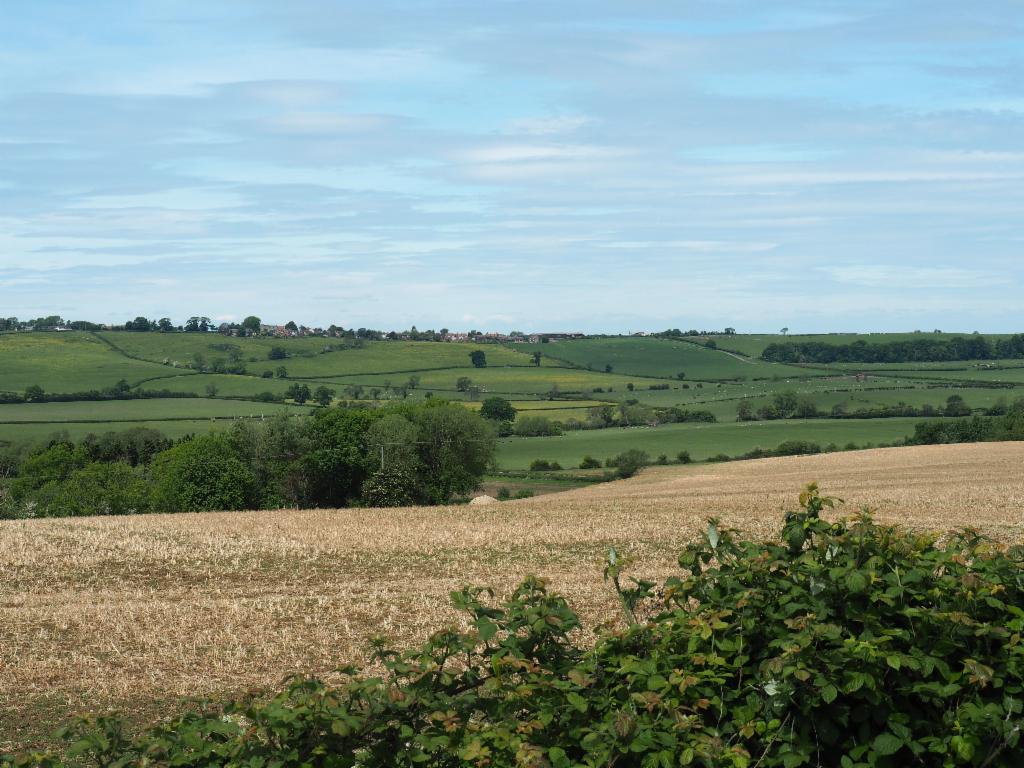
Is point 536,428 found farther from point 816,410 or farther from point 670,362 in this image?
point 670,362

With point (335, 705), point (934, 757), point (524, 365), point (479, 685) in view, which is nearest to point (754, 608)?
point (934, 757)

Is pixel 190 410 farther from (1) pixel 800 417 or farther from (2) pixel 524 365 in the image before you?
(1) pixel 800 417

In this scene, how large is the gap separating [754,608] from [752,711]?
0.55 m

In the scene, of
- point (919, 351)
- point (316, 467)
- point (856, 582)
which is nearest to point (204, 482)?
point (316, 467)

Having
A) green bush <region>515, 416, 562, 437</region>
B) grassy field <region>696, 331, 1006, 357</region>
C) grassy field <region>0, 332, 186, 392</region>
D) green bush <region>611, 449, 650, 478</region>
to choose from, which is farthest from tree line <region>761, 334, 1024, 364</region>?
grassy field <region>0, 332, 186, 392</region>

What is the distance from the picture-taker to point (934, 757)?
5133mm

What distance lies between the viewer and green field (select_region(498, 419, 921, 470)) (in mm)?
102438

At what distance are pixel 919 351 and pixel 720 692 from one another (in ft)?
603

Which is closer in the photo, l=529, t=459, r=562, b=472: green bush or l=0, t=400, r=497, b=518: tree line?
l=0, t=400, r=497, b=518: tree line

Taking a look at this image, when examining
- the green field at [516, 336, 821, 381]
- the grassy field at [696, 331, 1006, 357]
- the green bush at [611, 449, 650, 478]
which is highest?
the grassy field at [696, 331, 1006, 357]

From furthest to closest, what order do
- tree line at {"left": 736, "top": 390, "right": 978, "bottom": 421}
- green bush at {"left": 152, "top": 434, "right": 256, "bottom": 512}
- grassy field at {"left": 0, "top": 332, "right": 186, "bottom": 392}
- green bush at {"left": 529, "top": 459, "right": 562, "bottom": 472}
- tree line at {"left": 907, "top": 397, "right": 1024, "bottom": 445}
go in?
1. grassy field at {"left": 0, "top": 332, "right": 186, "bottom": 392}
2. tree line at {"left": 736, "top": 390, "right": 978, "bottom": 421}
3. green bush at {"left": 529, "top": 459, "right": 562, "bottom": 472}
4. tree line at {"left": 907, "top": 397, "right": 1024, "bottom": 445}
5. green bush at {"left": 152, "top": 434, "right": 256, "bottom": 512}

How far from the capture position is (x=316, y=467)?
75312 mm

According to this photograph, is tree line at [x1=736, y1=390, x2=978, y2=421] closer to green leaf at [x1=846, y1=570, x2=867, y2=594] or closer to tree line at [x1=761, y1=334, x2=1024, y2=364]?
tree line at [x1=761, y1=334, x2=1024, y2=364]

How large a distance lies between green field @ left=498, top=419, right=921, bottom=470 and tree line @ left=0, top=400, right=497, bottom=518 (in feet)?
65.1
